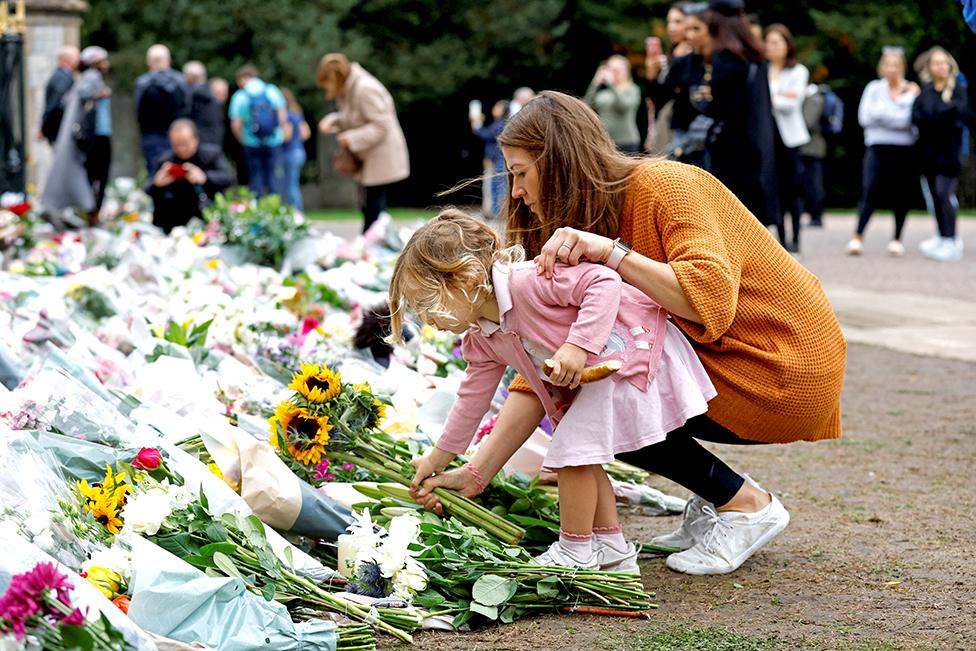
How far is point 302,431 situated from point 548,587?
81 centimetres

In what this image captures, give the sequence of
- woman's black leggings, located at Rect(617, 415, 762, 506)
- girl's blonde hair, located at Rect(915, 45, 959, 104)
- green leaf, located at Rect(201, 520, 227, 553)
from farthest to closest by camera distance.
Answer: girl's blonde hair, located at Rect(915, 45, 959, 104)
woman's black leggings, located at Rect(617, 415, 762, 506)
green leaf, located at Rect(201, 520, 227, 553)

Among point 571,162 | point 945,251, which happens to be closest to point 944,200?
point 945,251

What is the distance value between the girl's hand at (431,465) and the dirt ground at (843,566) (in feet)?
1.69

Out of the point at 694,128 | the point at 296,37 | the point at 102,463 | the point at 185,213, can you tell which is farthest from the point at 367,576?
the point at 296,37

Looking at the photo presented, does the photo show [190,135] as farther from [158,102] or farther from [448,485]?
[448,485]

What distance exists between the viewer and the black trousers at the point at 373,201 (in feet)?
33.6

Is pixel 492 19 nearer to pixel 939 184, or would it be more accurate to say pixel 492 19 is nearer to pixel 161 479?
pixel 939 184

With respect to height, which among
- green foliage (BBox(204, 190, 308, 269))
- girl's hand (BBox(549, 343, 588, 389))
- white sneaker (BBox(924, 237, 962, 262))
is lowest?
white sneaker (BBox(924, 237, 962, 262))

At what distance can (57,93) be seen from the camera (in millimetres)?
13836

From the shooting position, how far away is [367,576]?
3176 mm

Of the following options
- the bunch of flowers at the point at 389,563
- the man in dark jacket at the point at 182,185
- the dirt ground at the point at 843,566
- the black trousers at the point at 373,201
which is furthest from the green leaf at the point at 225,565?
the black trousers at the point at 373,201

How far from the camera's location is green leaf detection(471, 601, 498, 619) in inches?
122

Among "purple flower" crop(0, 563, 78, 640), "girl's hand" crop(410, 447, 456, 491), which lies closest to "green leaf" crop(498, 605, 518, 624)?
"girl's hand" crop(410, 447, 456, 491)

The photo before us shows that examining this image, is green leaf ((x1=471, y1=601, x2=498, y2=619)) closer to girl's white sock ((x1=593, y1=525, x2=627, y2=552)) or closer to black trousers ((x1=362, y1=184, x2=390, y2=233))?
girl's white sock ((x1=593, y1=525, x2=627, y2=552))
